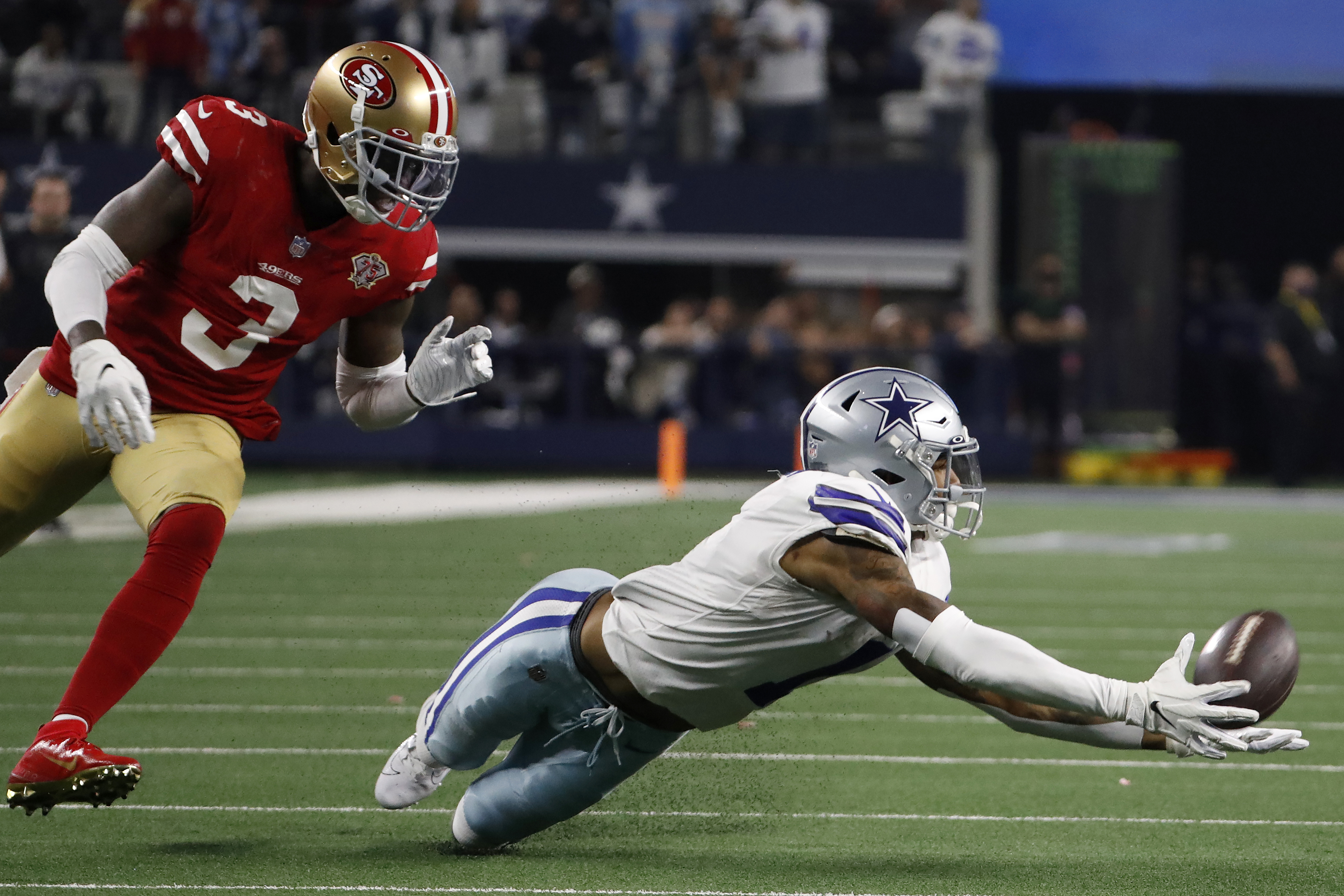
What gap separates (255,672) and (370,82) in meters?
2.83

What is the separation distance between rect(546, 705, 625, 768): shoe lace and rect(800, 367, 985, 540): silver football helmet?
648 millimetres

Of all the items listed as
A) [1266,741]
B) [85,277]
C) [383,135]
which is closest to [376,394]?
[383,135]

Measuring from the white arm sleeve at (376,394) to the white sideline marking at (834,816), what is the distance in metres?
0.90

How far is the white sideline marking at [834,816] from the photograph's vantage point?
4242 mm

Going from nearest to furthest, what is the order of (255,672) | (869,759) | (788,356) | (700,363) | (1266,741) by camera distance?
1. (1266,741)
2. (869,759)
3. (255,672)
4. (788,356)
5. (700,363)

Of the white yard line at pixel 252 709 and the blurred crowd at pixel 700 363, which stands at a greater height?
the white yard line at pixel 252 709

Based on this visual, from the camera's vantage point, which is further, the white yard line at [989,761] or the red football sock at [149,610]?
the white yard line at [989,761]

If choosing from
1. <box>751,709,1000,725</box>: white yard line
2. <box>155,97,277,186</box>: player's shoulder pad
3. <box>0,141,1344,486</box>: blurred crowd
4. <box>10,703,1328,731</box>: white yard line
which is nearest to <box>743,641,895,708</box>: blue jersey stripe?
<box>155,97,277,186</box>: player's shoulder pad

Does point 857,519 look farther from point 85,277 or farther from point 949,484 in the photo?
point 85,277

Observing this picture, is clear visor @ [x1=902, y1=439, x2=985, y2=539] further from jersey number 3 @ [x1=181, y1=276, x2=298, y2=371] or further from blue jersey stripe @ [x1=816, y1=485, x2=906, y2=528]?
jersey number 3 @ [x1=181, y1=276, x2=298, y2=371]

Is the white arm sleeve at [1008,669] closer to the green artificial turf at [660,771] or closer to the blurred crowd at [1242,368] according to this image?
the green artificial turf at [660,771]

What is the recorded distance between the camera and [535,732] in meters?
3.97

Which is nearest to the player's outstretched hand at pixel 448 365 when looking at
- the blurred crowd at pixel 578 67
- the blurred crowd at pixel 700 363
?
the blurred crowd at pixel 700 363

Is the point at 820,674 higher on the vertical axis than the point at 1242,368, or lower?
higher
